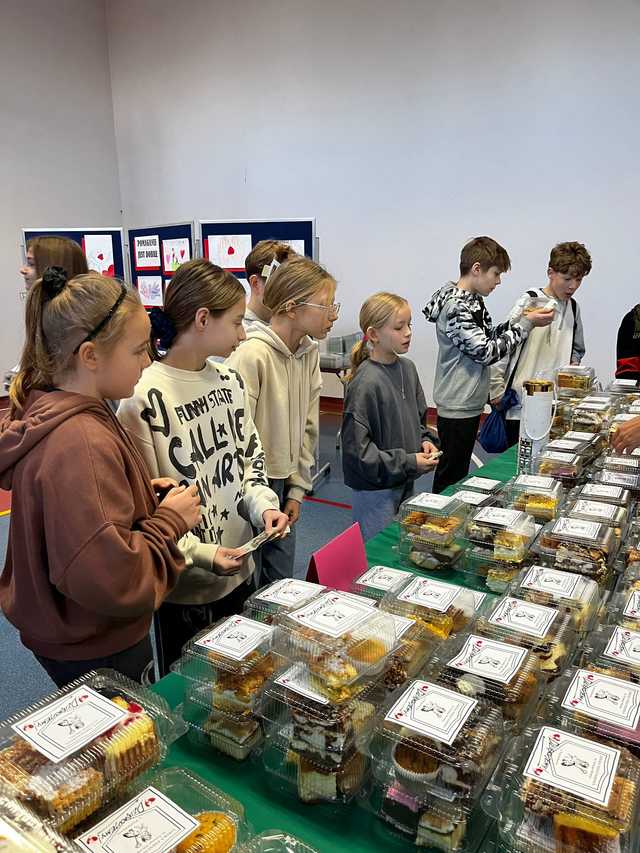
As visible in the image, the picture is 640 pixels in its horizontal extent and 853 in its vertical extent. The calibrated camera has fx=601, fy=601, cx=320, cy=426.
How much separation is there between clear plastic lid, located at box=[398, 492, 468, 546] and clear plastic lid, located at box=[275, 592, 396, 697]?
0.54 meters

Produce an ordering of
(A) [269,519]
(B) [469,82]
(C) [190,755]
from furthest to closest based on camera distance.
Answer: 1. (B) [469,82]
2. (A) [269,519]
3. (C) [190,755]

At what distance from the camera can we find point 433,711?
84 centimetres

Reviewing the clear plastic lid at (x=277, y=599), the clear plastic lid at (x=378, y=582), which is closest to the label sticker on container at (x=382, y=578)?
the clear plastic lid at (x=378, y=582)

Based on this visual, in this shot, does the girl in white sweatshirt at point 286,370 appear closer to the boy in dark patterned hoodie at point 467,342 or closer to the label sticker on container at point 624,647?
the boy in dark patterned hoodie at point 467,342

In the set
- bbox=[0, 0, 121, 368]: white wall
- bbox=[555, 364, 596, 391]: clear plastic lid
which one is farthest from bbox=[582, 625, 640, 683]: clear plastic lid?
bbox=[0, 0, 121, 368]: white wall

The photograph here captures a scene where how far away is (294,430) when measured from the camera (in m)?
2.24

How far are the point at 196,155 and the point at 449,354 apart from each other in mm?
5486

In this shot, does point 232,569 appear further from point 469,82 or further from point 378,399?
point 469,82

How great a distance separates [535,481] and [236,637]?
1.11 metres

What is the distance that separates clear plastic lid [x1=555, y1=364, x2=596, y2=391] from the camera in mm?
2791

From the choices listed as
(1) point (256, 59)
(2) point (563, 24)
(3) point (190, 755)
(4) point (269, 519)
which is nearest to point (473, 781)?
(3) point (190, 755)

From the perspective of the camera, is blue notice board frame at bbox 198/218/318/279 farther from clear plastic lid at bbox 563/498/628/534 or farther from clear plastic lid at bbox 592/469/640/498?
clear plastic lid at bbox 563/498/628/534

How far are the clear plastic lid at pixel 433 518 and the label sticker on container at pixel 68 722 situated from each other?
0.92m

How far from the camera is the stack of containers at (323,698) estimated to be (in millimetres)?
849
